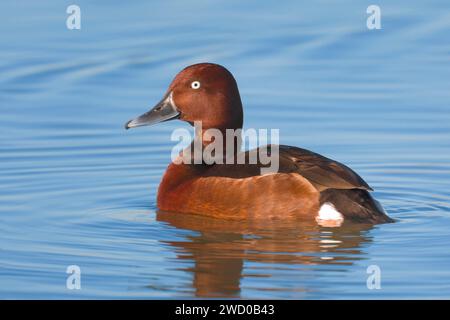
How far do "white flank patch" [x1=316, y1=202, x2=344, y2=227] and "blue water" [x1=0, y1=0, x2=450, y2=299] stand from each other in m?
0.11

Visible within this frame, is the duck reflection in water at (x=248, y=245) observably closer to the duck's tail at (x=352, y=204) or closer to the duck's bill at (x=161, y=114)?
the duck's tail at (x=352, y=204)

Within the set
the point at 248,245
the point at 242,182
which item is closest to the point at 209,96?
the point at 242,182

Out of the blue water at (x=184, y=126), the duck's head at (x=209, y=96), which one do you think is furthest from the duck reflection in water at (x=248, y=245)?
the duck's head at (x=209, y=96)

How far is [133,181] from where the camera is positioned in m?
11.1

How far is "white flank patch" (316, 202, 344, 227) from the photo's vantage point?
9.50m

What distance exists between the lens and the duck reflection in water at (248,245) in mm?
8336

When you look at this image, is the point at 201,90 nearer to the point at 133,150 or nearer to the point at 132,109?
the point at 133,150

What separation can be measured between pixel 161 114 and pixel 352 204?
1872mm

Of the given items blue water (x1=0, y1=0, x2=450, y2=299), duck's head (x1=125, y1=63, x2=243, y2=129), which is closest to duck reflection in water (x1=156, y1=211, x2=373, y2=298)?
blue water (x1=0, y1=0, x2=450, y2=299)

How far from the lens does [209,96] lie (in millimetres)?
10367

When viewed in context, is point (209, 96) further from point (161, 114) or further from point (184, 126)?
point (184, 126)

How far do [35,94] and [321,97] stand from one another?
9.60ft

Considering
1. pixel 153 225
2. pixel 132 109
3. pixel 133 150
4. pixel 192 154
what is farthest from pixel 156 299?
pixel 132 109

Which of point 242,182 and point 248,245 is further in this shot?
point 242,182
